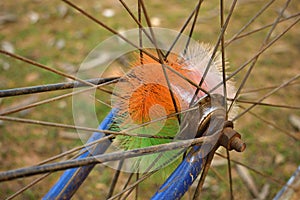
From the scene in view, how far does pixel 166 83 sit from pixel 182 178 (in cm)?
25

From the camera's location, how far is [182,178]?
3.27 ft

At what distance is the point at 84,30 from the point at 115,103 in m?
1.93

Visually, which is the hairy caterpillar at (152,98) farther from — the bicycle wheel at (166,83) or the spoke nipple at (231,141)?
the spoke nipple at (231,141)

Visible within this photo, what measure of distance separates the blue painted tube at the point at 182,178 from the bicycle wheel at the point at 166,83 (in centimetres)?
12

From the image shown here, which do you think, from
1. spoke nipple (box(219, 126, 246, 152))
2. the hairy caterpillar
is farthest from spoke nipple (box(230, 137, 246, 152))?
the hairy caterpillar

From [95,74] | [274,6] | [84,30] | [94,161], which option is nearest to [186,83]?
[94,161]

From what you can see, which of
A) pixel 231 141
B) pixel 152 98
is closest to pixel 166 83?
pixel 152 98

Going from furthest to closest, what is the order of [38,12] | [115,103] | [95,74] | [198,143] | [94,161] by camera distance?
1. [38,12]
2. [95,74]
3. [115,103]
4. [198,143]
5. [94,161]

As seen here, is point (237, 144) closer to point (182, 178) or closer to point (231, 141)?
point (231, 141)

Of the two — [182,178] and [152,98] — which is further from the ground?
[152,98]

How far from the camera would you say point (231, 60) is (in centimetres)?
251

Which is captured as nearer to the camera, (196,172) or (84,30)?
(196,172)

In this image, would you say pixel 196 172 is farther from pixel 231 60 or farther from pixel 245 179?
pixel 231 60

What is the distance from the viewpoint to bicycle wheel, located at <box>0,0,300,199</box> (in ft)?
4.69
